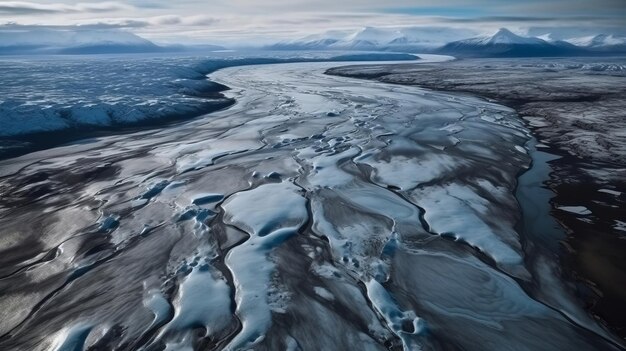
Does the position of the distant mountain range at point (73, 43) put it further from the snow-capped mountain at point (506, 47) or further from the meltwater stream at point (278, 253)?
the meltwater stream at point (278, 253)

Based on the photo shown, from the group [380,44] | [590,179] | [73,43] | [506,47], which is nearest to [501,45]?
[506,47]

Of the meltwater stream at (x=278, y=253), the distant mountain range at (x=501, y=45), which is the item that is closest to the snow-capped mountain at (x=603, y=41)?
the distant mountain range at (x=501, y=45)

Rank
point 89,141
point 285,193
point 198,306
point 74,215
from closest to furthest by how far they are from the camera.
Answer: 1. point 198,306
2. point 74,215
3. point 285,193
4. point 89,141

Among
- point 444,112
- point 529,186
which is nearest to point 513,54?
A: point 444,112

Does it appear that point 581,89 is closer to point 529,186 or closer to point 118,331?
point 529,186

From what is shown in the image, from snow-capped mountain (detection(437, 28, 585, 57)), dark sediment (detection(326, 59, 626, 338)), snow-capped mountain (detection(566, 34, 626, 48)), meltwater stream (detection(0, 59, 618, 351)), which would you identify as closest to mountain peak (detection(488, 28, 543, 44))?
snow-capped mountain (detection(437, 28, 585, 57))

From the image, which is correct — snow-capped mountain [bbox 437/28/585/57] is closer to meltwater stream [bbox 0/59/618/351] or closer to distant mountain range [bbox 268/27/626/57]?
distant mountain range [bbox 268/27/626/57]

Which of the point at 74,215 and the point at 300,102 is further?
the point at 300,102
